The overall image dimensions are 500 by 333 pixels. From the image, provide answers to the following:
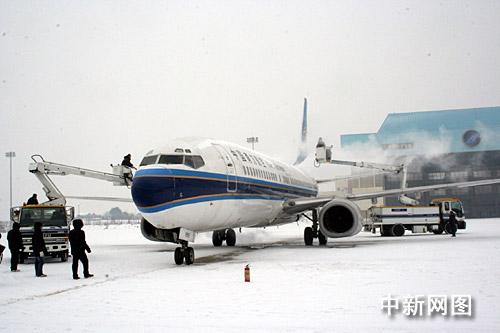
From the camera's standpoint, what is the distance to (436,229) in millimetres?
27016

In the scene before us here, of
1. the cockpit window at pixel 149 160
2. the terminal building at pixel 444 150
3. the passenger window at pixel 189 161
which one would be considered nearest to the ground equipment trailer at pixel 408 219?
the passenger window at pixel 189 161

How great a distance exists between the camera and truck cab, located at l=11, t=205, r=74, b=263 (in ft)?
49.8

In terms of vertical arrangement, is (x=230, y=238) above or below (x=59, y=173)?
below

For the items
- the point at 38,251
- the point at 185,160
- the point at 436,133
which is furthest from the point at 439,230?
the point at 436,133

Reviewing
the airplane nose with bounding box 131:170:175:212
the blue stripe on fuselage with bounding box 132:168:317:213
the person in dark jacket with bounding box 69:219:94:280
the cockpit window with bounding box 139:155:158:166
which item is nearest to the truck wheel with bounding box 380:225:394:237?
the blue stripe on fuselage with bounding box 132:168:317:213

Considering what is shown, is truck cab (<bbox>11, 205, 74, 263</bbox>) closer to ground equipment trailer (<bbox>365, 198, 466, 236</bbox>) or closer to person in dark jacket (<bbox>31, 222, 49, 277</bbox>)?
person in dark jacket (<bbox>31, 222, 49, 277</bbox>)

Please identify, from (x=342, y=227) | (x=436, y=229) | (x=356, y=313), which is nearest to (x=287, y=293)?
(x=356, y=313)

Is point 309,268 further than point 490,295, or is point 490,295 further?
point 309,268

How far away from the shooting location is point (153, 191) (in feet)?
39.7

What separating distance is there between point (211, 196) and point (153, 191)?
2028mm

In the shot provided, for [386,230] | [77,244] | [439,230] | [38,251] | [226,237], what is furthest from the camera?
[386,230]

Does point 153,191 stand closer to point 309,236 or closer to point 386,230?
point 309,236

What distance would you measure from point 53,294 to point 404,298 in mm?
6423

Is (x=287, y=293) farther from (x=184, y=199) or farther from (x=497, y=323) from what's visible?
(x=184, y=199)
